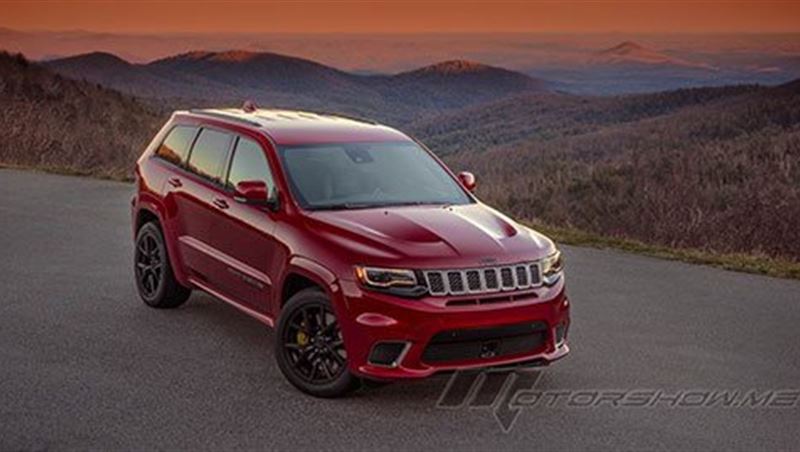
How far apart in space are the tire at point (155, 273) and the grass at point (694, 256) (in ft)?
20.6

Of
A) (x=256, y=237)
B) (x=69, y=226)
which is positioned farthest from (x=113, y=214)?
(x=256, y=237)

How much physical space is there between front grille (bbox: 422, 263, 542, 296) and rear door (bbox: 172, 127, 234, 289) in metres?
2.17

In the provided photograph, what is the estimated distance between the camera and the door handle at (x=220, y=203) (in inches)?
355

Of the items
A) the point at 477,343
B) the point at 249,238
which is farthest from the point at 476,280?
the point at 249,238

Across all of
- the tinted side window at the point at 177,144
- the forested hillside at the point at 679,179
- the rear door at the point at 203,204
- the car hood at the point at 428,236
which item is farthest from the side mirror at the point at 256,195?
the forested hillside at the point at 679,179

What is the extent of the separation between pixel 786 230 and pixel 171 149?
50.7 feet

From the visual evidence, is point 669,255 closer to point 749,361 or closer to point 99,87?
point 749,361

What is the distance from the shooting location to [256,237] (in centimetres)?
852

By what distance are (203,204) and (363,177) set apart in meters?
1.34

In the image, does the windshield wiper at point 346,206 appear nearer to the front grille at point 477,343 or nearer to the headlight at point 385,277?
the headlight at point 385,277

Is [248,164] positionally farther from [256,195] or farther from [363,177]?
[363,177]

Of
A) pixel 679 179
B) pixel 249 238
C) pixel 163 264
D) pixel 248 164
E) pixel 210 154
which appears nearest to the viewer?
pixel 249 238

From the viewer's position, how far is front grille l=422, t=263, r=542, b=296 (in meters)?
7.46

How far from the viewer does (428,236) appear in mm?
7758
